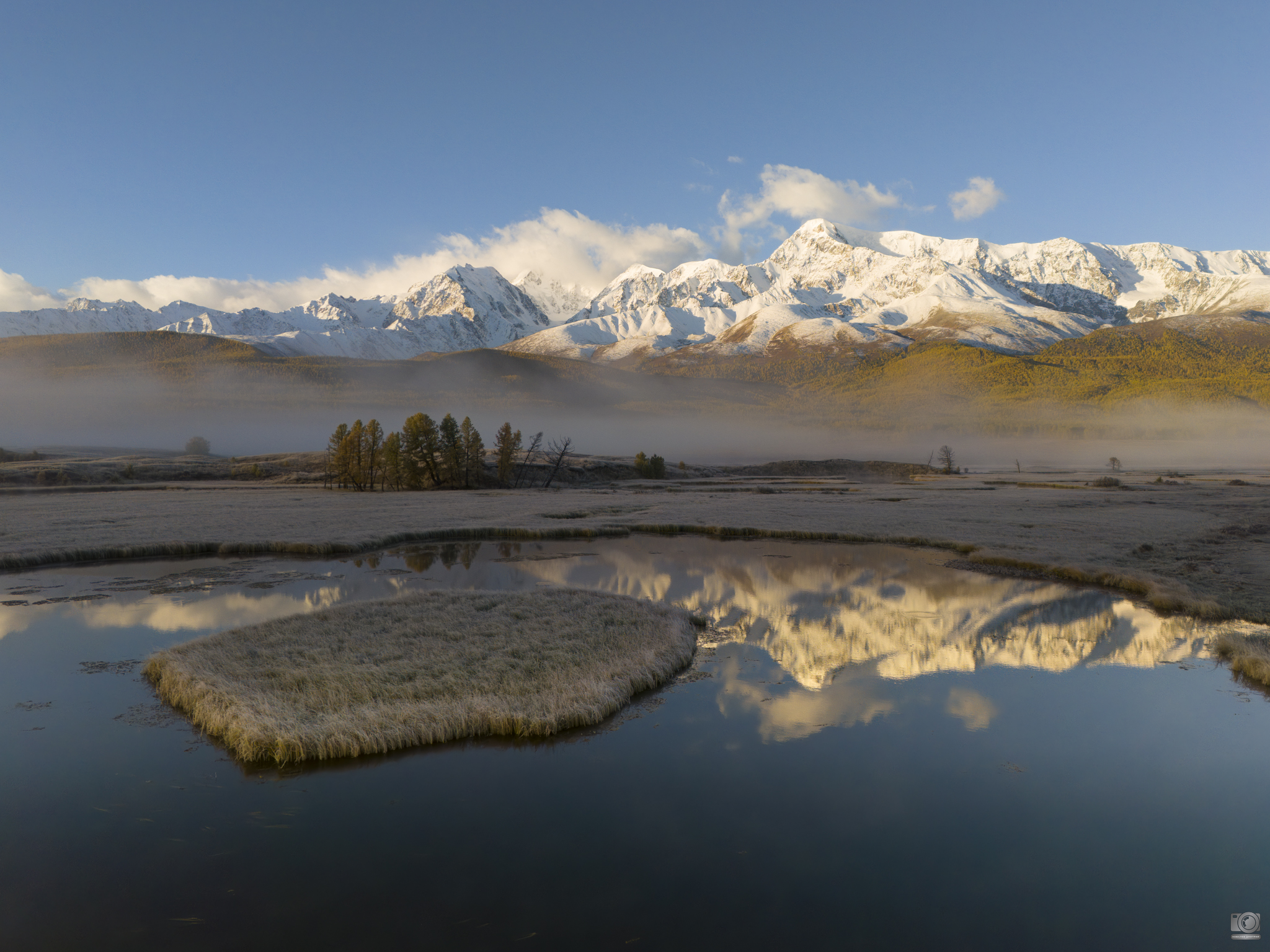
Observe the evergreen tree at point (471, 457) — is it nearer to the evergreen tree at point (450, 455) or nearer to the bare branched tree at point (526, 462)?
the evergreen tree at point (450, 455)

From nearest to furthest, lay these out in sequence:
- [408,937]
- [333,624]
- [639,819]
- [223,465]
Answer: [408,937] < [639,819] < [333,624] < [223,465]

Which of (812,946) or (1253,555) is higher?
(1253,555)

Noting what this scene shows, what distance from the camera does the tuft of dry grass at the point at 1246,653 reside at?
19.2 metres

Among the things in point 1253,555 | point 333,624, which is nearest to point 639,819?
point 333,624

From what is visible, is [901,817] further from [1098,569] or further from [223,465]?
[223,465]

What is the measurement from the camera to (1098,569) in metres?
33.5

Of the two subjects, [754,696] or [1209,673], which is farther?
[1209,673]

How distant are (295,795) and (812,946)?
988 cm

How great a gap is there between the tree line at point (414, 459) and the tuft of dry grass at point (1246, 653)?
8873cm

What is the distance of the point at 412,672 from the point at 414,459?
307 feet

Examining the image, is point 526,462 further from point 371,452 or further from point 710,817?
point 710,817

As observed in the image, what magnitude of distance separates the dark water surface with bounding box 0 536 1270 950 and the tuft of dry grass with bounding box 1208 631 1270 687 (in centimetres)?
68

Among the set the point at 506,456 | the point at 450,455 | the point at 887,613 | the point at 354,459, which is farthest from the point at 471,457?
the point at 887,613

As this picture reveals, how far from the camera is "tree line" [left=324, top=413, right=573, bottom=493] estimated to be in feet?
340
